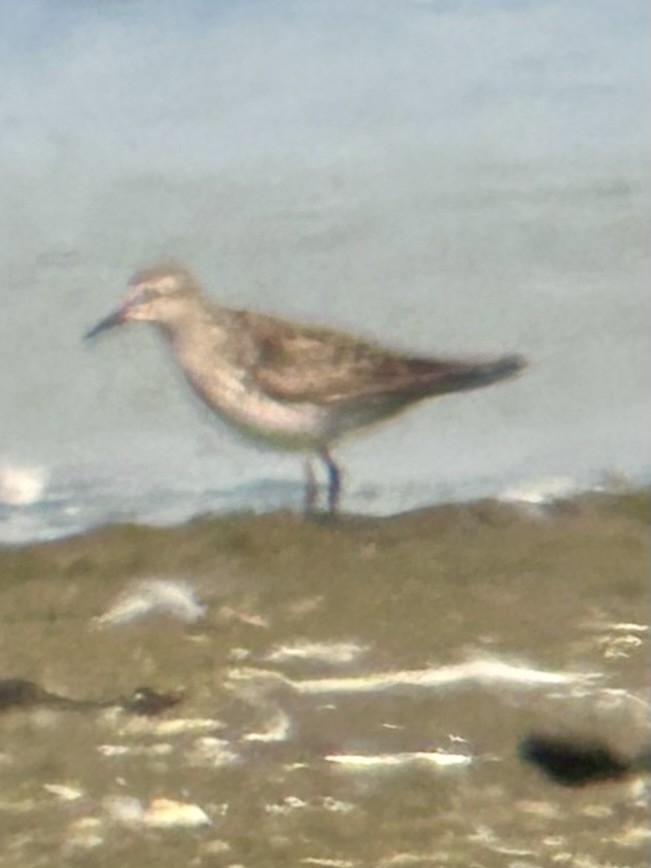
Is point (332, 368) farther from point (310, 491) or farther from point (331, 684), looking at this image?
point (331, 684)

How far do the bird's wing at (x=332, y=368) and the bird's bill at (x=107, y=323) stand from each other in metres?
0.15

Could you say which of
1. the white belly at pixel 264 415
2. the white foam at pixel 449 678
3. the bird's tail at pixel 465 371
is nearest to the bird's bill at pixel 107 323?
the white belly at pixel 264 415

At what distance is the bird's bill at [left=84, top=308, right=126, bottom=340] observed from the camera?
86.9 inches

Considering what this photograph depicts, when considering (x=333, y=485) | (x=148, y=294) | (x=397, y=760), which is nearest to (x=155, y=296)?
(x=148, y=294)

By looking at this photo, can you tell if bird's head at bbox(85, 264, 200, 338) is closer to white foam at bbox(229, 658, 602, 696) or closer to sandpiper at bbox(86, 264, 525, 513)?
sandpiper at bbox(86, 264, 525, 513)

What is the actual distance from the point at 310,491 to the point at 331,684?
0.70 feet

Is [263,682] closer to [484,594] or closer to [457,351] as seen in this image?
[484,594]

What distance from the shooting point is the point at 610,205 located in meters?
2.17

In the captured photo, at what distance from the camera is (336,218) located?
2.20 meters

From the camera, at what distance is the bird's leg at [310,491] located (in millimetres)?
2188

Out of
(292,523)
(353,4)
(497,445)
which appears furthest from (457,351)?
(353,4)

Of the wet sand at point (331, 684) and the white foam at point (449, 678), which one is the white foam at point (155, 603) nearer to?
the wet sand at point (331, 684)

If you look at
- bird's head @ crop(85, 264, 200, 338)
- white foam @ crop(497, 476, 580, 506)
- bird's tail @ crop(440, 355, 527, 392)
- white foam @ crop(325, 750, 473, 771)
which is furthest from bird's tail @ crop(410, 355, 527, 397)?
white foam @ crop(325, 750, 473, 771)

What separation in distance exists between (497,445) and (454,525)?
100 millimetres
